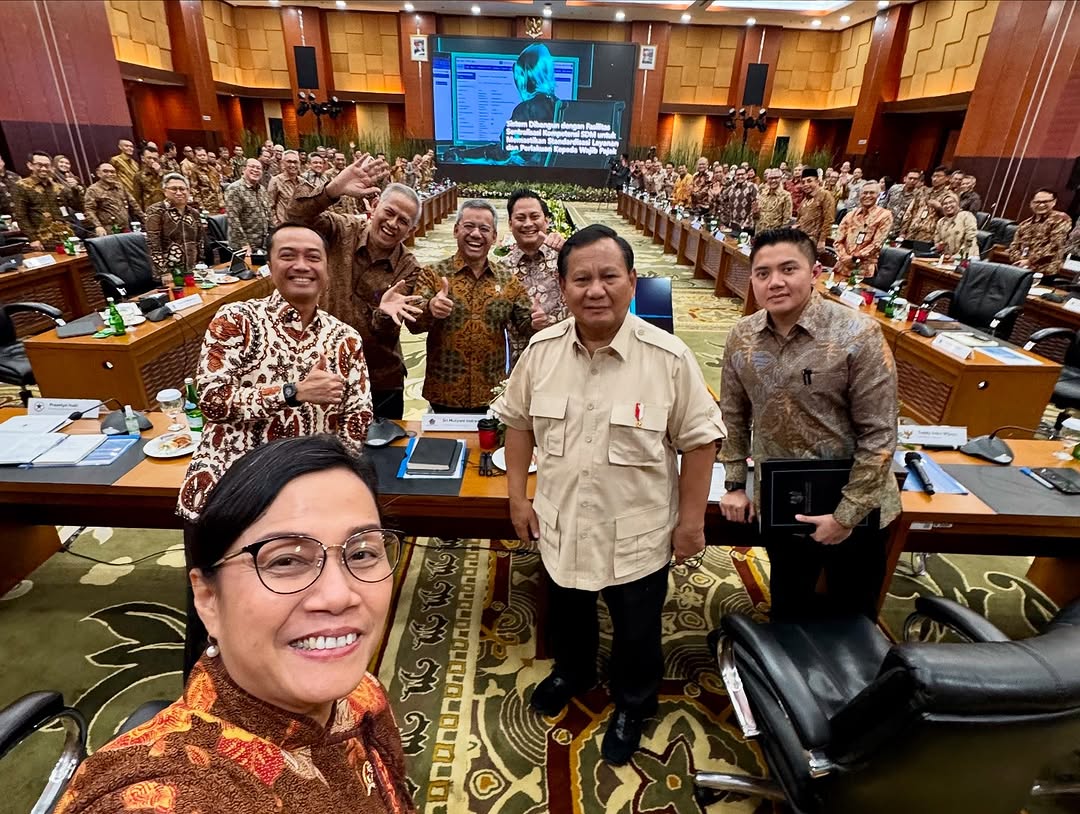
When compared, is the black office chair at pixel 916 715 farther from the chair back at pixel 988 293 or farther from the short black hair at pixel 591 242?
the chair back at pixel 988 293

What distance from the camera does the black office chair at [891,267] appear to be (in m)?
5.05

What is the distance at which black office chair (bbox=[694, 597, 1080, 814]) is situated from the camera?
2.93ft

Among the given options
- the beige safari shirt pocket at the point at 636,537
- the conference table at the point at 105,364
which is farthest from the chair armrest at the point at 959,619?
the conference table at the point at 105,364

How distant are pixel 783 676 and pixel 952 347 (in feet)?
10.00

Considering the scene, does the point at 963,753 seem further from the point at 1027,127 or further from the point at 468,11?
the point at 468,11

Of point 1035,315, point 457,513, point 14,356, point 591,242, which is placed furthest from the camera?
point 1035,315

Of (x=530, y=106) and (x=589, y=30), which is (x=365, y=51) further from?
(x=589, y=30)

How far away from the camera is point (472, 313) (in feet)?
8.01

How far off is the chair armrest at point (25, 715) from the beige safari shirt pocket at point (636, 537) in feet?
4.45

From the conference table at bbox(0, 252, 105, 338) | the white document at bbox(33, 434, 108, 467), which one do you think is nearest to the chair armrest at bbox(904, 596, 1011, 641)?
the white document at bbox(33, 434, 108, 467)

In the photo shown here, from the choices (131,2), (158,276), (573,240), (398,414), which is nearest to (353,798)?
(573,240)

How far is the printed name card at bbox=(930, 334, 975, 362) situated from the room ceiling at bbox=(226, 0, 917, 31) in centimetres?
1565

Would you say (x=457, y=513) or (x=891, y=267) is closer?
(x=457, y=513)

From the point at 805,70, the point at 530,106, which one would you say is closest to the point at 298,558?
the point at 530,106
